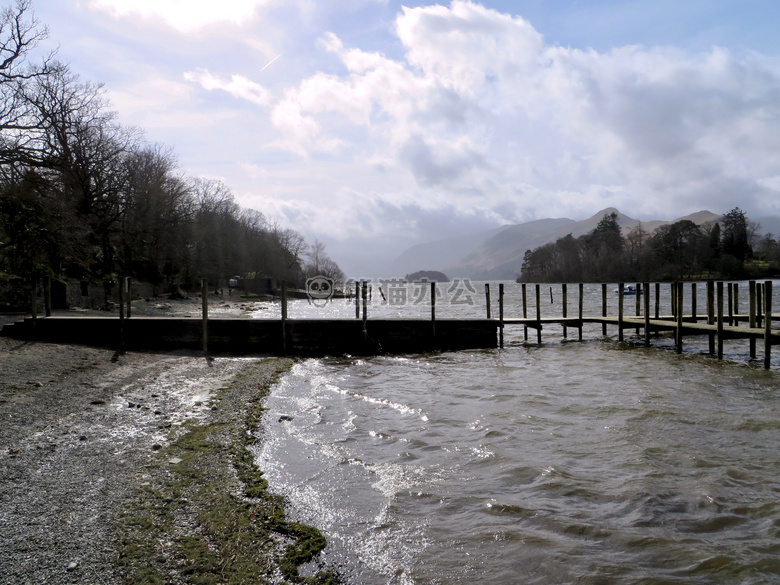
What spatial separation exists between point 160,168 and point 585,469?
1788 inches

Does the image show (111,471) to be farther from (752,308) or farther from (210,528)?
(752,308)

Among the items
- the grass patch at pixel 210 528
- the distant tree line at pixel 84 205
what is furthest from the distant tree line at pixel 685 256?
the grass patch at pixel 210 528

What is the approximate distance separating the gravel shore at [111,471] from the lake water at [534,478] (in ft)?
2.49

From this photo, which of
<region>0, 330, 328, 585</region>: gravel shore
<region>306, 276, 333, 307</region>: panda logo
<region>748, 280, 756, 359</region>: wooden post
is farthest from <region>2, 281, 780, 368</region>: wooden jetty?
<region>306, 276, 333, 307</region>: panda logo

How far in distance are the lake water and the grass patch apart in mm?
286

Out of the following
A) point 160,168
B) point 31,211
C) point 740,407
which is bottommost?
point 740,407

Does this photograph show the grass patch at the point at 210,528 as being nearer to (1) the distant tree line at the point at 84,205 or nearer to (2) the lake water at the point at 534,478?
(2) the lake water at the point at 534,478

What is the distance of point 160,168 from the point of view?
146ft

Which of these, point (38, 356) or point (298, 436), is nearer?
point (298, 436)

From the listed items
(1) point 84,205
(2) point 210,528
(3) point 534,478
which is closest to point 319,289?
(1) point 84,205

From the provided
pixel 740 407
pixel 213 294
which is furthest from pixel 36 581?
pixel 213 294

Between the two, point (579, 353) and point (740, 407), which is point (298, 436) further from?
point (579, 353)

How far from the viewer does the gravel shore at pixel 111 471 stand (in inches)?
159

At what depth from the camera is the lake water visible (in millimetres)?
4488
